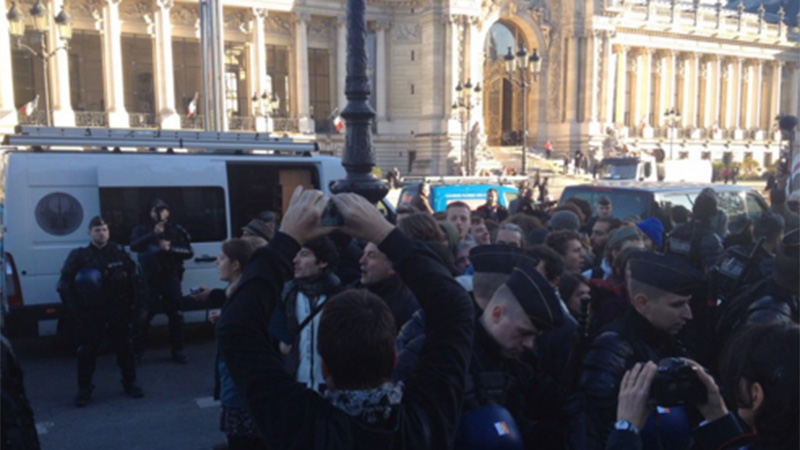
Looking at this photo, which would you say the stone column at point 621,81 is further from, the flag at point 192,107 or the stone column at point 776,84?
the flag at point 192,107

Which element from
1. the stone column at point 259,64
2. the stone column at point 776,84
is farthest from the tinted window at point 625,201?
the stone column at point 776,84

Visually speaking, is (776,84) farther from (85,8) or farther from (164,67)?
(85,8)

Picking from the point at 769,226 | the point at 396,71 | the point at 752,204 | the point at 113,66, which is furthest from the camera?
the point at 396,71

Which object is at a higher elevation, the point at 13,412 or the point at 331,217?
the point at 331,217

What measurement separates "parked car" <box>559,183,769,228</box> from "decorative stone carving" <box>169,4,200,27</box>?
34.6 meters

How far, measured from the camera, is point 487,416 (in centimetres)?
225

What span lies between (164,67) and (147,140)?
104 feet

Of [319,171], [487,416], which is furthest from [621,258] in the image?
[319,171]

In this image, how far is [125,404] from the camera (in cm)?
685

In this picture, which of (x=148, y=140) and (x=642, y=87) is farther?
(x=642, y=87)

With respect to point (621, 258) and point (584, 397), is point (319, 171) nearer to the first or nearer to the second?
point (621, 258)

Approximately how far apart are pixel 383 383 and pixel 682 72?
63.2 m

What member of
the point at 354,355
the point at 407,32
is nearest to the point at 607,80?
the point at 407,32

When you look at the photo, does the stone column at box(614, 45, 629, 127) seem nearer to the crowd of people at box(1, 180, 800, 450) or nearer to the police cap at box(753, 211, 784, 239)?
the police cap at box(753, 211, 784, 239)
